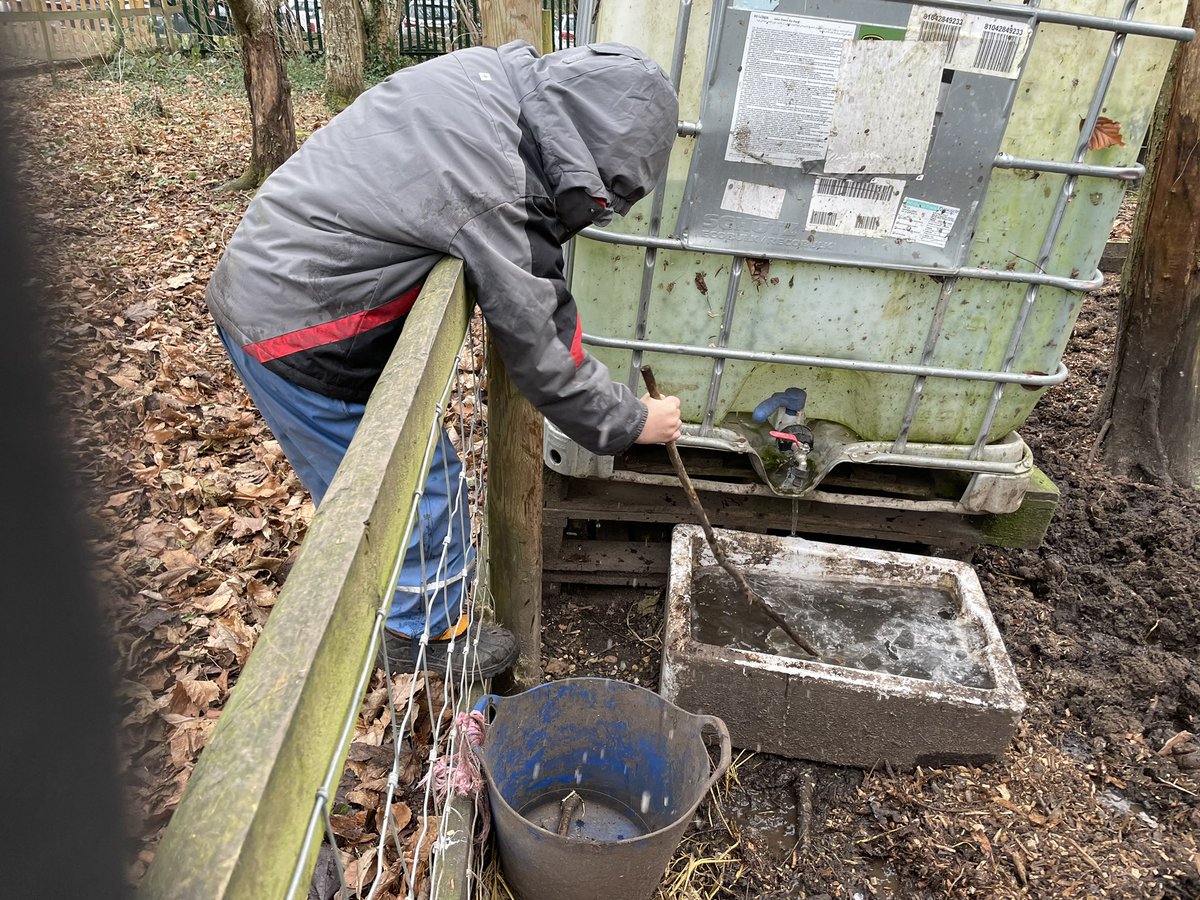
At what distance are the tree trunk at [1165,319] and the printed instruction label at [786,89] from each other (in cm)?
240

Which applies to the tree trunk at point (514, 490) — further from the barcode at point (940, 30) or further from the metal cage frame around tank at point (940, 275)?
the barcode at point (940, 30)

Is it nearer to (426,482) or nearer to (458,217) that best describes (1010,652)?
(426,482)

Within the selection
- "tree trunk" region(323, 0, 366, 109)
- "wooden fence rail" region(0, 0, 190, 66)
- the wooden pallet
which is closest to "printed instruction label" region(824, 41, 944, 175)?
the wooden pallet

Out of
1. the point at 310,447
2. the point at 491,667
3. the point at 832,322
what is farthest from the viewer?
the point at 832,322

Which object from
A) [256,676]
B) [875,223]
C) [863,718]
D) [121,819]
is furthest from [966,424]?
[121,819]

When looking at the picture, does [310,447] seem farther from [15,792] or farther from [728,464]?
[15,792]

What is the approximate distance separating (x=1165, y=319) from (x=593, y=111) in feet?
11.9

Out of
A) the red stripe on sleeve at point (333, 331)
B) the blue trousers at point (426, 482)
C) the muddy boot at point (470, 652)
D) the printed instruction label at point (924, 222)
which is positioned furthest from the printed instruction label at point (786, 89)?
the muddy boot at point (470, 652)

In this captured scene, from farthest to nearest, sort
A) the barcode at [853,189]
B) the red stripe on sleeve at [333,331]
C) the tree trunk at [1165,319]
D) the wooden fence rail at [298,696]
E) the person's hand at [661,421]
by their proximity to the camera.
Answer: the tree trunk at [1165,319]
the barcode at [853,189]
the person's hand at [661,421]
the red stripe on sleeve at [333,331]
the wooden fence rail at [298,696]

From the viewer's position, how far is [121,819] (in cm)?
33

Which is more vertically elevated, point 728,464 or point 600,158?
point 600,158

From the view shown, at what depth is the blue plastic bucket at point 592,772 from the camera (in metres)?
2.27

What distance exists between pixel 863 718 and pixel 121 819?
110 inches

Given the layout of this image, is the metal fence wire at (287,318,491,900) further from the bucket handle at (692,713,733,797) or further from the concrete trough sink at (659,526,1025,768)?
the concrete trough sink at (659,526,1025,768)
